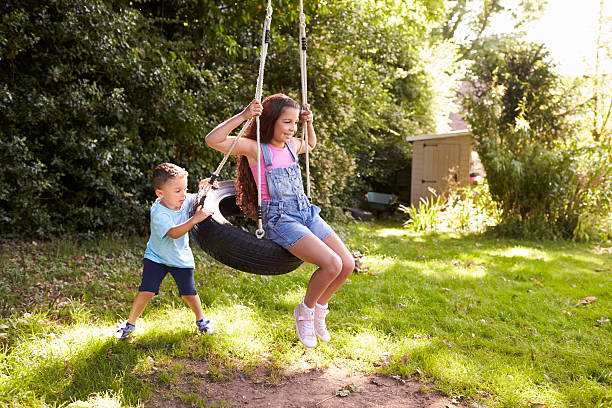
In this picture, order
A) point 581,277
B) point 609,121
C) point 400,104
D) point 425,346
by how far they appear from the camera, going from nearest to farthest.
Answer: point 425,346, point 581,277, point 609,121, point 400,104

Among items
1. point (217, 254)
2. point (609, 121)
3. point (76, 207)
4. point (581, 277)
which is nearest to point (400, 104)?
point (609, 121)

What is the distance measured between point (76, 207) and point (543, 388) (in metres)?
5.48

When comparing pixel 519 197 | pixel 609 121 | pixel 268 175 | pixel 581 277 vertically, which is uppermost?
pixel 609 121

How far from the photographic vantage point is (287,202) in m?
2.71

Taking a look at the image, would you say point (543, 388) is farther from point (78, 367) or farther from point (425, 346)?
point (78, 367)

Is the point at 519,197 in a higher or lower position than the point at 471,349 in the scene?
higher

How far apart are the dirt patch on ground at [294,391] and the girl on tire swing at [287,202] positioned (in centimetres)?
35

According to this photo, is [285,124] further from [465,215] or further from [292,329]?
[465,215]

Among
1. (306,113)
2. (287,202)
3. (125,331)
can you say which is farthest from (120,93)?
(287,202)

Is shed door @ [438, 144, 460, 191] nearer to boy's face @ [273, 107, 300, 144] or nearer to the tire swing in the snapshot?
boy's face @ [273, 107, 300, 144]

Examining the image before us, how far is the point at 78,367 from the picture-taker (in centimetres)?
283

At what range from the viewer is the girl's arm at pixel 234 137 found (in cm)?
256

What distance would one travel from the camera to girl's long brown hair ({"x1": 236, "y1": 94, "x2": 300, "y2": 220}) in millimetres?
2748

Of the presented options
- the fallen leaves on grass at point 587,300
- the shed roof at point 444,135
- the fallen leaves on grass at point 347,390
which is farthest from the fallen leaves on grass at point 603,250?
the fallen leaves on grass at point 347,390
